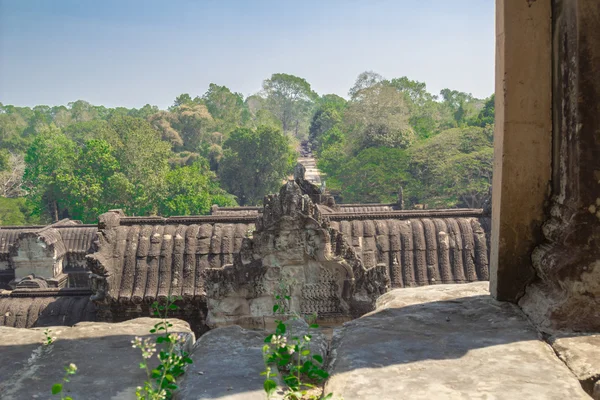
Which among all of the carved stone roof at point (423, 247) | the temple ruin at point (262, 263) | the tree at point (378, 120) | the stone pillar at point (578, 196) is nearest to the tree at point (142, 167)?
the tree at point (378, 120)

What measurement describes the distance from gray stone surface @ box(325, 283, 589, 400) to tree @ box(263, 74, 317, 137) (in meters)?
79.0

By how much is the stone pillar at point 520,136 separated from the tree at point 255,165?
34501 mm

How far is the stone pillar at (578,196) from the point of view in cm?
296

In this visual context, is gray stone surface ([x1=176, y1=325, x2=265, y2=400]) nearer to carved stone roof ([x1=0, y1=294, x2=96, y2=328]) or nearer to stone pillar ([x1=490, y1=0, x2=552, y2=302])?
stone pillar ([x1=490, y1=0, x2=552, y2=302])

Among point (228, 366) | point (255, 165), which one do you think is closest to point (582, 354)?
point (228, 366)

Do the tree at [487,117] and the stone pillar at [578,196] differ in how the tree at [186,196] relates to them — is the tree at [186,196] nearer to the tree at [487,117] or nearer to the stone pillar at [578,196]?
the tree at [487,117]

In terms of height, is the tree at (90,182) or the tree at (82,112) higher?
the tree at (82,112)

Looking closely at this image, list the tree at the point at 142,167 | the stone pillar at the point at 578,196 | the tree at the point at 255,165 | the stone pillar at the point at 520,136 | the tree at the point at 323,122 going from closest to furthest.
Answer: the stone pillar at the point at 578,196
the stone pillar at the point at 520,136
the tree at the point at 142,167
the tree at the point at 255,165
the tree at the point at 323,122

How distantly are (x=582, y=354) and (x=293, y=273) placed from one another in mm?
4293

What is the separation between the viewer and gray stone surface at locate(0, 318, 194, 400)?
239 centimetres

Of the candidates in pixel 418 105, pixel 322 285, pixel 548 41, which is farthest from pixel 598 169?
pixel 418 105

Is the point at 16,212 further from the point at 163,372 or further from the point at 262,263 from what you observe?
the point at 163,372

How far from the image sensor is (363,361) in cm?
258

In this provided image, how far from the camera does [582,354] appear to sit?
258 cm
